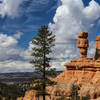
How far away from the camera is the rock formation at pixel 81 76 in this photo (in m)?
48.8

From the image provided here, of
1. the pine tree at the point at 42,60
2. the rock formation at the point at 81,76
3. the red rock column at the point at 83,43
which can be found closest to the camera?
the pine tree at the point at 42,60

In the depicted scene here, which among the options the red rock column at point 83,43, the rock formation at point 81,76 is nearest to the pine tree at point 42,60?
the rock formation at point 81,76

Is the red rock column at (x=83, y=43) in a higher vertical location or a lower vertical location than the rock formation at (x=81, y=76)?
higher

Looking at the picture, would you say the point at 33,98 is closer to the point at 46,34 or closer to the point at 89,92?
the point at 89,92

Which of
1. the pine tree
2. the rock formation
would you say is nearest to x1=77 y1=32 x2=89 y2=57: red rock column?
the rock formation

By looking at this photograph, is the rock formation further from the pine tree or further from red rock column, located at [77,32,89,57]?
the pine tree

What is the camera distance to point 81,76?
2334 inches

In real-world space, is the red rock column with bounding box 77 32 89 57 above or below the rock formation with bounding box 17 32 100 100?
above

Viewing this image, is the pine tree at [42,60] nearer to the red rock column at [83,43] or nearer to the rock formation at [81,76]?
the rock formation at [81,76]

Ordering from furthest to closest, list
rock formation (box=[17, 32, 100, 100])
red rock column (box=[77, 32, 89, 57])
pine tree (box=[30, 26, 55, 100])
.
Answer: red rock column (box=[77, 32, 89, 57]) < rock formation (box=[17, 32, 100, 100]) < pine tree (box=[30, 26, 55, 100])

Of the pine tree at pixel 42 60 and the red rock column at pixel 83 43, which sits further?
the red rock column at pixel 83 43

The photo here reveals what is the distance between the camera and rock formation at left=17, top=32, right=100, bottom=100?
48.8 meters

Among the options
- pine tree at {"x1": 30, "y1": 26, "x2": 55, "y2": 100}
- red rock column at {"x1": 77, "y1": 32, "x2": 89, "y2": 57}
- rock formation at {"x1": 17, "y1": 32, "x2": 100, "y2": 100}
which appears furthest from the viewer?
red rock column at {"x1": 77, "y1": 32, "x2": 89, "y2": 57}

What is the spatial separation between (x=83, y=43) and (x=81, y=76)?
36.9 feet
